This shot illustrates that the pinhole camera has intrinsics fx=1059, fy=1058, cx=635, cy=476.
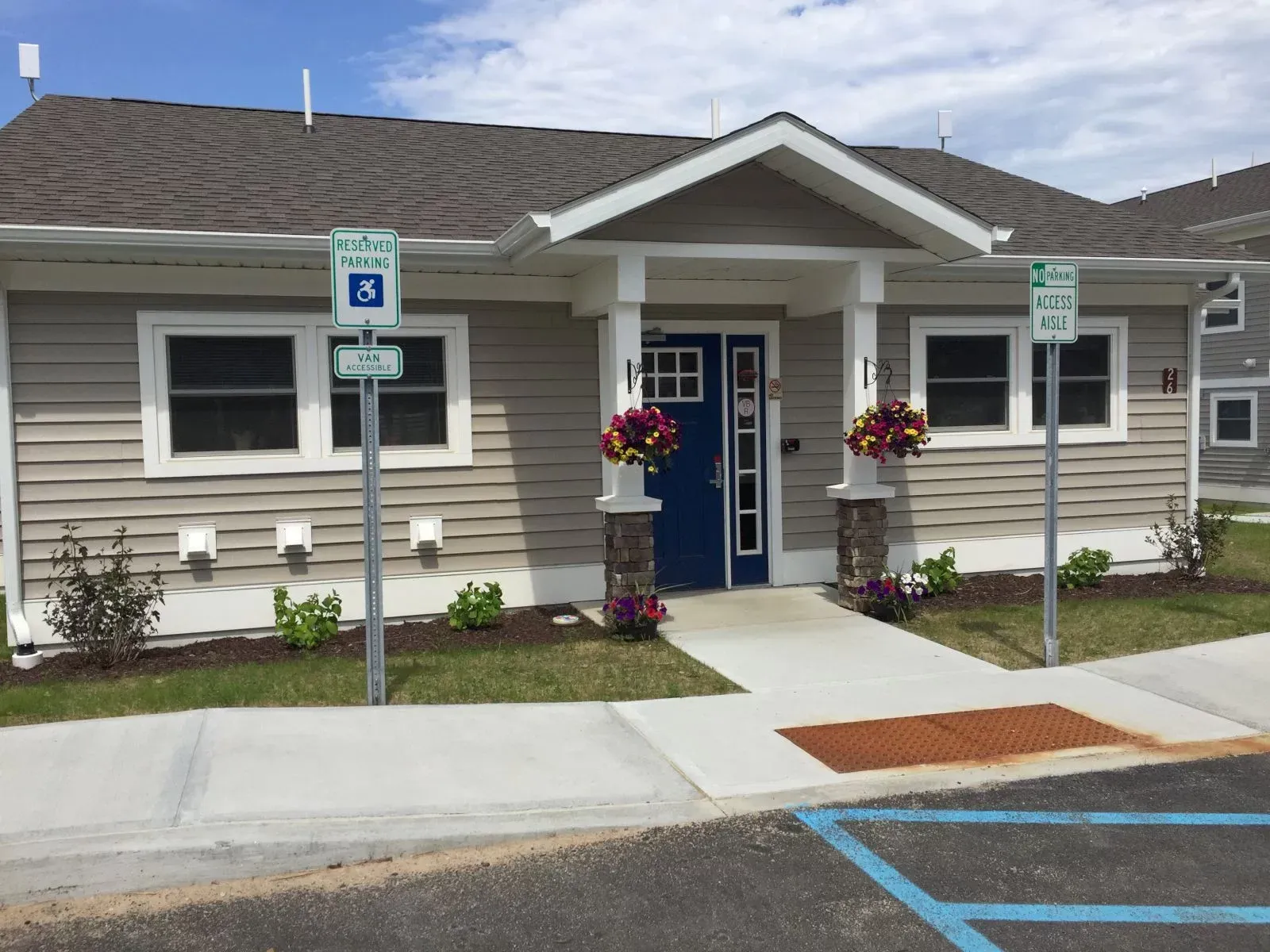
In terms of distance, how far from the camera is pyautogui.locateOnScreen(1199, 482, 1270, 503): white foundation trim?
1762 cm

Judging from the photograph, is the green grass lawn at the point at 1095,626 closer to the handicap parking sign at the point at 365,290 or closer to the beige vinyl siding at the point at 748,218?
the beige vinyl siding at the point at 748,218

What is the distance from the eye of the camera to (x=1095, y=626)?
816cm

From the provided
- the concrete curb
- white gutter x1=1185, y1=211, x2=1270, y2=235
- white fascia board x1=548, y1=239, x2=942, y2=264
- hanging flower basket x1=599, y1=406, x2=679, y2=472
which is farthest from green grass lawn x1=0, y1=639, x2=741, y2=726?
white gutter x1=1185, y1=211, x2=1270, y2=235

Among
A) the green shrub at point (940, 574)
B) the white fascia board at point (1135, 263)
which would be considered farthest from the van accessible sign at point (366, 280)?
the green shrub at point (940, 574)

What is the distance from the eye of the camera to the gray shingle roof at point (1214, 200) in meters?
18.3

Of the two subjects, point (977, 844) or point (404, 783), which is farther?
point (404, 783)

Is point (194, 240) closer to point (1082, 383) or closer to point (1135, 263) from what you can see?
point (1135, 263)

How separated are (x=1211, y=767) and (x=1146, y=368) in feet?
20.3

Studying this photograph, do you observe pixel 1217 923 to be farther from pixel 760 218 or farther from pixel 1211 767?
pixel 760 218

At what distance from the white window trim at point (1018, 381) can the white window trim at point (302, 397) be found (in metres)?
4.14

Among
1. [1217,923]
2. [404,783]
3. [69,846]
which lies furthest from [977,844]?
[69,846]

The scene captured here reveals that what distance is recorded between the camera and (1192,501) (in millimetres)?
10609

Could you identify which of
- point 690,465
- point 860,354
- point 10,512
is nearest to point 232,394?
point 10,512

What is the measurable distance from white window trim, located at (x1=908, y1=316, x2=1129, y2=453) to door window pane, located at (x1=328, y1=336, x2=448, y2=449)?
4282mm
